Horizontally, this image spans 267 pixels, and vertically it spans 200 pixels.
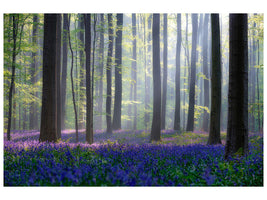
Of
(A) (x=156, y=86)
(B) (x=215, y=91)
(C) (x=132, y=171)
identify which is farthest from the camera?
(A) (x=156, y=86)

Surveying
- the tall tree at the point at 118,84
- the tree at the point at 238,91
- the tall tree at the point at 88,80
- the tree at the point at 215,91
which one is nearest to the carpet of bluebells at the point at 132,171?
the tree at the point at 238,91

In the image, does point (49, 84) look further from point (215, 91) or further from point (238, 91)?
point (215, 91)

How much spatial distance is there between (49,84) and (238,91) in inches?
254

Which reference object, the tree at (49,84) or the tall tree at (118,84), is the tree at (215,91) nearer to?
the tree at (49,84)

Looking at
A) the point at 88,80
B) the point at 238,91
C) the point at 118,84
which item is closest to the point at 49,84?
the point at 88,80

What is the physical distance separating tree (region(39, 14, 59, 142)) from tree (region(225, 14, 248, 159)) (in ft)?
19.9

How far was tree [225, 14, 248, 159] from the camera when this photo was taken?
485 centimetres

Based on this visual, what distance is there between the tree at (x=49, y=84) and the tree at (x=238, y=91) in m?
6.07

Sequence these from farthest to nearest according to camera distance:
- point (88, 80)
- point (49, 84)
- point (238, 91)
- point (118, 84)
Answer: point (118, 84)
point (88, 80)
point (49, 84)
point (238, 91)

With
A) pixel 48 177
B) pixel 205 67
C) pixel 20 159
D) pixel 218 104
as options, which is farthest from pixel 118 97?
pixel 48 177

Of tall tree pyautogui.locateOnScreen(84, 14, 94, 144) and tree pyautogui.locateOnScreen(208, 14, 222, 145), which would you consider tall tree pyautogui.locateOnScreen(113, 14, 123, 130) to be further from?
tree pyautogui.locateOnScreen(208, 14, 222, 145)

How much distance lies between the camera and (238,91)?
4.85m
